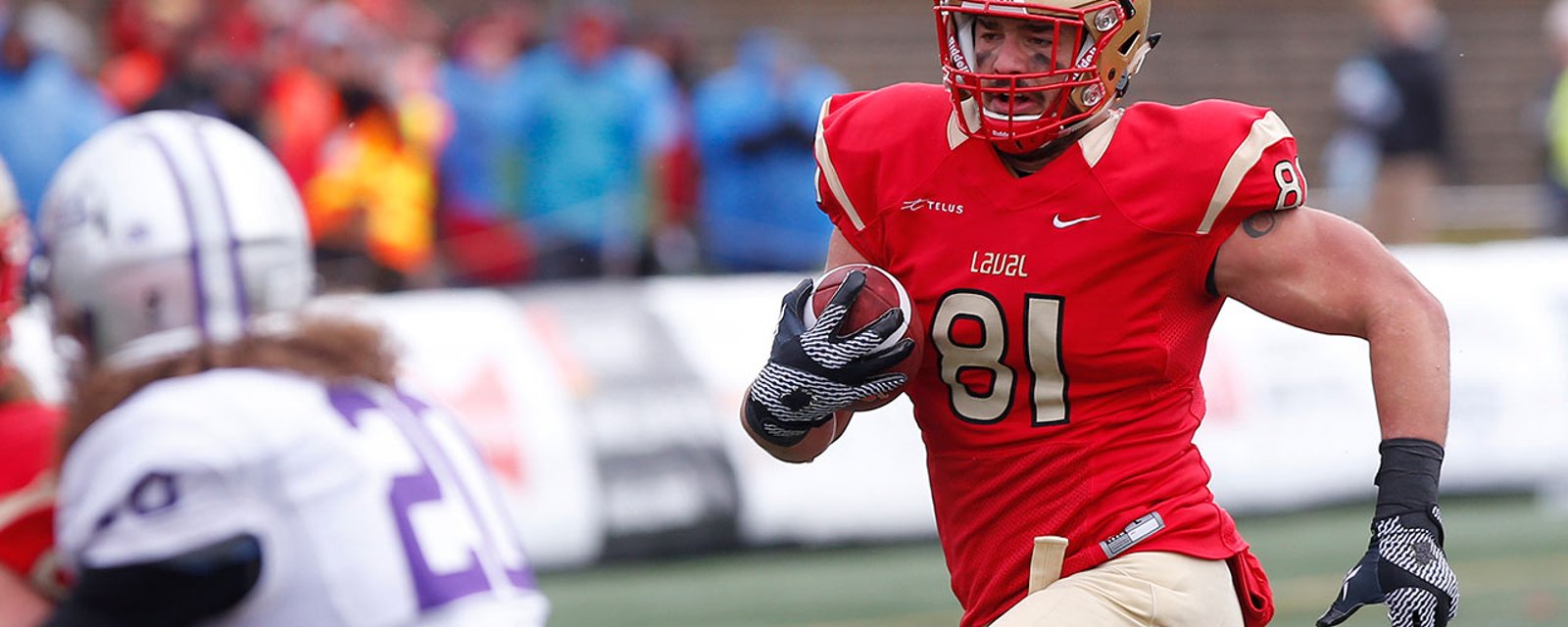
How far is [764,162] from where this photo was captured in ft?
40.4

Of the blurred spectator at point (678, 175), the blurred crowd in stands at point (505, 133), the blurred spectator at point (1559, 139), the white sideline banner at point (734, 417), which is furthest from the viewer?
the blurred spectator at point (1559, 139)

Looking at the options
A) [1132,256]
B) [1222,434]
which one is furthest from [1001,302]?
[1222,434]

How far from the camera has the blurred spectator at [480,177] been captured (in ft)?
40.6

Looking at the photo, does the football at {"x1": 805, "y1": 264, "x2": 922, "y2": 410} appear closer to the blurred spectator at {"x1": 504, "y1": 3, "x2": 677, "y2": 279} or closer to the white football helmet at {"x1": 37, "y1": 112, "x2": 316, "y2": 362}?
the white football helmet at {"x1": 37, "y1": 112, "x2": 316, "y2": 362}

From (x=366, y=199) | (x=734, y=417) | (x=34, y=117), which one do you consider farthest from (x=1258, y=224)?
(x=34, y=117)

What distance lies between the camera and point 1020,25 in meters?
3.65

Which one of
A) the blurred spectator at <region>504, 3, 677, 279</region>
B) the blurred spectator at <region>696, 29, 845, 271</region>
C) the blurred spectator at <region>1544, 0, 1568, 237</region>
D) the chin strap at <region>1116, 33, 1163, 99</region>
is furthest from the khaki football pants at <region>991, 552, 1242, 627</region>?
the blurred spectator at <region>1544, 0, 1568, 237</region>

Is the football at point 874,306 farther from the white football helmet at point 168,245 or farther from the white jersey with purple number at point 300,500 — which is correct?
the white football helmet at point 168,245

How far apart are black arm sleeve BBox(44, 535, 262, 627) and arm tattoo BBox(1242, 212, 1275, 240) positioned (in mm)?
1781

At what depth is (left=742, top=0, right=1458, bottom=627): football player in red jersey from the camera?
11.6ft

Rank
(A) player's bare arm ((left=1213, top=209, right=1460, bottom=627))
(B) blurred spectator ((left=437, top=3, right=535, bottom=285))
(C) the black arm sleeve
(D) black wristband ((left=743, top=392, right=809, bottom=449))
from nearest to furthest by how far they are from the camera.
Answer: (C) the black arm sleeve → (A) player's bare arm ((left=1213, top=209, right=1460, bottom=627)) → (D) black wristband ((left=743, top=392, right=809, bottom=449)) → (B) blurred spectator ((left=437, top=3, right=535, bottom=285))

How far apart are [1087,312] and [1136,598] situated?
477 mm

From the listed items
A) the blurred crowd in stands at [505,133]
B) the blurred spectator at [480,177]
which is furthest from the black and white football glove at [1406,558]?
the blurred spectator at [480,177]

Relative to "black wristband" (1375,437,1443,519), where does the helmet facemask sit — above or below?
above
